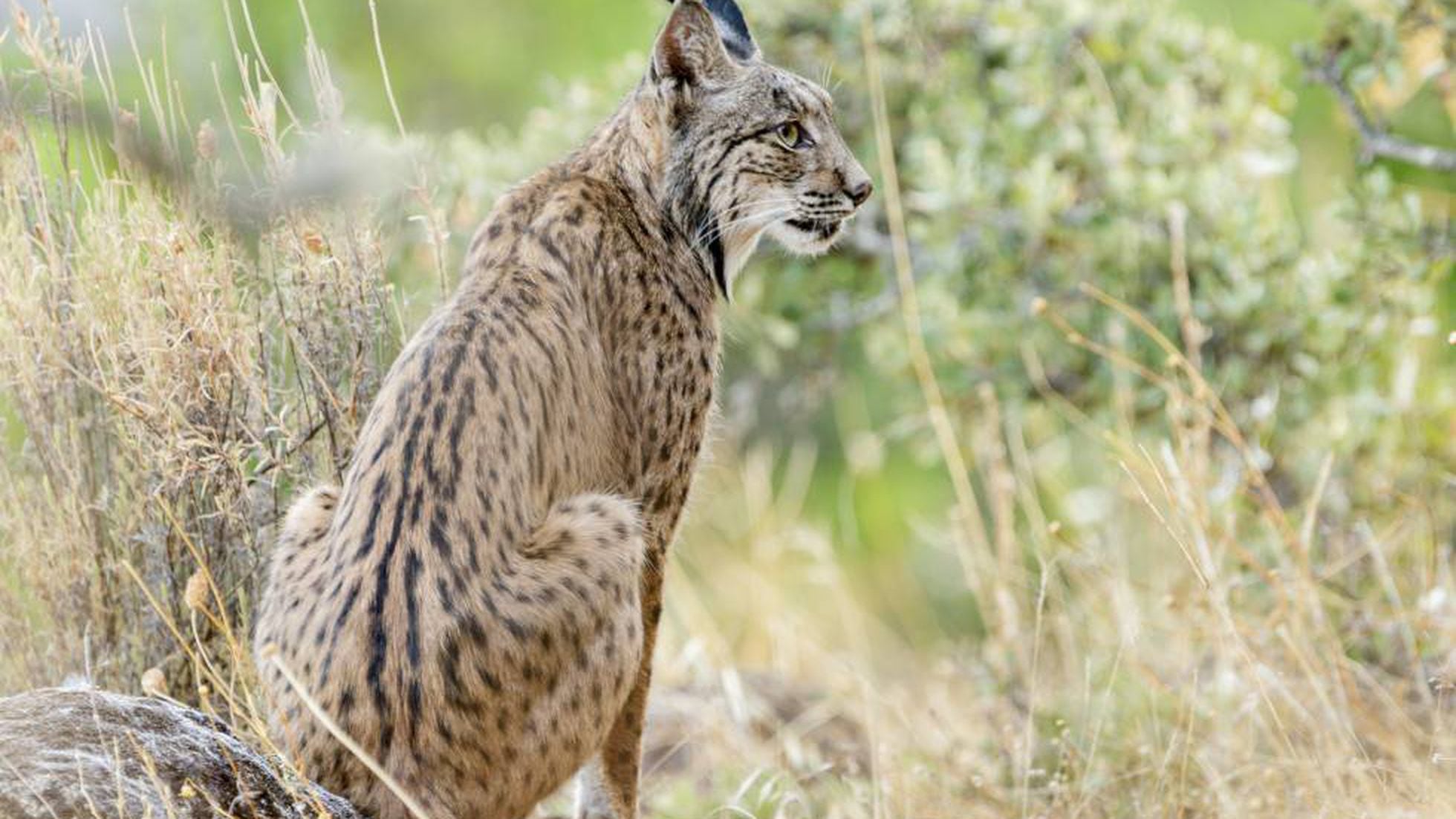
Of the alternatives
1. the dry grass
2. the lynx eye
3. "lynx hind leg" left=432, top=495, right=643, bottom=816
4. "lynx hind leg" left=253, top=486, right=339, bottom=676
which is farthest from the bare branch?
"lynx hind leg" left=253, top=486, right=339, bottom=676

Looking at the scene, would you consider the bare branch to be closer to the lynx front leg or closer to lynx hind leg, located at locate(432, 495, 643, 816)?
the lynx front leg

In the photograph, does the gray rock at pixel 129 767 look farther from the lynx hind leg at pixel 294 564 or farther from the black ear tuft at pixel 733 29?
the black ear tuft at pixel 733 29

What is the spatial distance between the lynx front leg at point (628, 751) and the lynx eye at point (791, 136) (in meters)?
1.25

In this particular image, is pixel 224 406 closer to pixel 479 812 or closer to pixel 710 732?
pixel 479 812

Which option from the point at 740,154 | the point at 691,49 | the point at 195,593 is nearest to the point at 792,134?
the point at 740,154

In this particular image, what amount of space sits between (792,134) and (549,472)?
5.02ft

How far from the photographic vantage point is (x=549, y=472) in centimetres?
470

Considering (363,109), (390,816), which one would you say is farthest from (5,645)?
(363,109)

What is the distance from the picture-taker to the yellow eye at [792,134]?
18.7 feet

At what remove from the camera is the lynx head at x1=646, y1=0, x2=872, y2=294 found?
18.5 ft

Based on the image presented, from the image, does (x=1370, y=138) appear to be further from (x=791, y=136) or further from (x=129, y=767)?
(x=129, y=767)

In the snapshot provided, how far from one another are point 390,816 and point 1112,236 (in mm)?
4443

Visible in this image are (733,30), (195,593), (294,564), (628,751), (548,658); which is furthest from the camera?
(733,30)

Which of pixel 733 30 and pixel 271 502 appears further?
pixel 733 30
